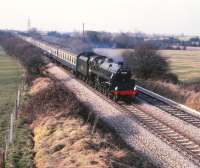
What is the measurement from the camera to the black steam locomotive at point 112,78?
2969 centimetres

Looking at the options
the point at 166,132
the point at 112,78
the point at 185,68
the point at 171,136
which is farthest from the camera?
the point at 185,68

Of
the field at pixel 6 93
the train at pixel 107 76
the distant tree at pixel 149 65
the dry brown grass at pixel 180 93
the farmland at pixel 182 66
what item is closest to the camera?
the field at pixel 6 93

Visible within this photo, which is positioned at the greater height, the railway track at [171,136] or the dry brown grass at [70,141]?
the dry brown grass at [70,141]

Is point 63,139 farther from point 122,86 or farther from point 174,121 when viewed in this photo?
point 122,86

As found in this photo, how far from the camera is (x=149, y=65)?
49.9 m

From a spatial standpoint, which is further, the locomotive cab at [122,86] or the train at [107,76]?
the train at [107,76]

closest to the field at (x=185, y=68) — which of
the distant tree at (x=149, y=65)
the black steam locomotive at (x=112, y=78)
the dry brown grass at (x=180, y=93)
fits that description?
the distant tree at (x=149, y=65)

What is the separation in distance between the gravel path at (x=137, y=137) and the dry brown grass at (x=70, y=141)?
82 cm

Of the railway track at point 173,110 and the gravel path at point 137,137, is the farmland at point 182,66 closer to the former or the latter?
the railway track at point 173,110

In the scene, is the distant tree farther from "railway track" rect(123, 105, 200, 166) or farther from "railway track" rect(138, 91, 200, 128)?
"railway track" rect(123, 105, 200, 166)

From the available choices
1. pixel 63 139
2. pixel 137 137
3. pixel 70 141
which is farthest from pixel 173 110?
pixel 70 141

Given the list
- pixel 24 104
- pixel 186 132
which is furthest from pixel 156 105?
pixel 24 104

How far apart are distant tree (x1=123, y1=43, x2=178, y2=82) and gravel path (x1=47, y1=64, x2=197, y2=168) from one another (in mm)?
18527

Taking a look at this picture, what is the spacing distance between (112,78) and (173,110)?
5.12 meters
